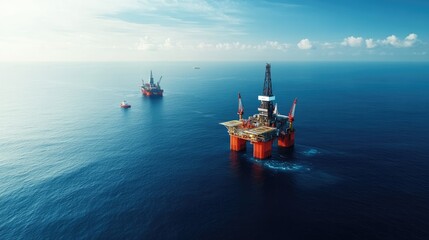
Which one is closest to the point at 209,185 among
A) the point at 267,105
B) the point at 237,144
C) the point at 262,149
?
the point at 262,149

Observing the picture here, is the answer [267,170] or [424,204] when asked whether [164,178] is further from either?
[424,204]

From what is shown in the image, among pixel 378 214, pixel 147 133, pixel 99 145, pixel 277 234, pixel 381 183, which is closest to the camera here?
pixel 277 234

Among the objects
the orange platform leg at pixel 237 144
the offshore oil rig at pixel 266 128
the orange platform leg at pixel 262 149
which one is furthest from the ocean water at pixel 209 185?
the offshore oil rig at pixel 266 128

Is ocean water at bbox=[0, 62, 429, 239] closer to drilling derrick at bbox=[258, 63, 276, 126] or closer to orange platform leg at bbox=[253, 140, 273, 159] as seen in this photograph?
orange platform leg at bbox=[253, 140, 273, 159]

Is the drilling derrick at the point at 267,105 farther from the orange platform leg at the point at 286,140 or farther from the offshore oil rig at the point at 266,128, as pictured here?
the orange platform leg at the point at 286,140

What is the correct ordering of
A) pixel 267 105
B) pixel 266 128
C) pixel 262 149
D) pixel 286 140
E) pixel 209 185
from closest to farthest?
pixel 209 185
pixel 262 149
pixel 266 128
pixel 267 105
pixel 286 140

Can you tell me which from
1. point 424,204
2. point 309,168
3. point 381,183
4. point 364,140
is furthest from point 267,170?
point 364,140

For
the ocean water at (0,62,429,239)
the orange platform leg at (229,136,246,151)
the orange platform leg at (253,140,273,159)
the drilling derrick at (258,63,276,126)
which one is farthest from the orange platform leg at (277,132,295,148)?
the orange platform leg at (229,136,246,151)

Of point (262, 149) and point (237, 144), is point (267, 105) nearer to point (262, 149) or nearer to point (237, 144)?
point (237, 144)
